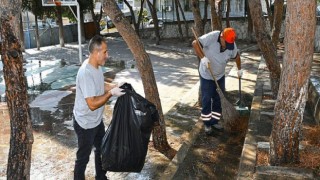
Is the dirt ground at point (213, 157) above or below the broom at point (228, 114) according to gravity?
below

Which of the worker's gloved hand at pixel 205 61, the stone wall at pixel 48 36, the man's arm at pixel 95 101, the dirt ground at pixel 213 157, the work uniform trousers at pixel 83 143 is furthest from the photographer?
the stone wall at pixel 48 36

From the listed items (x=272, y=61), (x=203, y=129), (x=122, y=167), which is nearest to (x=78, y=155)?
(x=122, y=167)

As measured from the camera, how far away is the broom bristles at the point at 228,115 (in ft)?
18.6

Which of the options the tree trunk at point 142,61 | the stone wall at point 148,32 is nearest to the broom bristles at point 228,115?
the tree trunk at point 142,61

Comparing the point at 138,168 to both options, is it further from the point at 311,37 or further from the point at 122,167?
the point at 311,37

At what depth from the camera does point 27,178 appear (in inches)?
118

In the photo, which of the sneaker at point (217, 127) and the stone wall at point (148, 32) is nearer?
the sneaker at point (217, 127)

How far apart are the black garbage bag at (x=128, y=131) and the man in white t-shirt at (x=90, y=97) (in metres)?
0.15

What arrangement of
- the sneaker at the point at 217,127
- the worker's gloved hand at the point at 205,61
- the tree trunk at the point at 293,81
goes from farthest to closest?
the sneaker at the point at 217,127 → the worker's gloved hand at the point at 205,61 → the tree trunk at the point at 293,81

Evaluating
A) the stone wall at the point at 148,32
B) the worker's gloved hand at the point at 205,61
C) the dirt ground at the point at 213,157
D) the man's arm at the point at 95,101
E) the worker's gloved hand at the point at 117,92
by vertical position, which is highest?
the stone wall at the point at 148,32

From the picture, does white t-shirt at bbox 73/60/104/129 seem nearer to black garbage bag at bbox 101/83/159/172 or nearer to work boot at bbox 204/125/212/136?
black garbage bag at bbox 101/83/159/172

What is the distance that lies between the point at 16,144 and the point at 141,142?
127 centimetres

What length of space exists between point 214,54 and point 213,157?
1536mm

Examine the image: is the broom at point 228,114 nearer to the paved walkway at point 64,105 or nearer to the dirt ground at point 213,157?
the dirt ground at point 213,157
